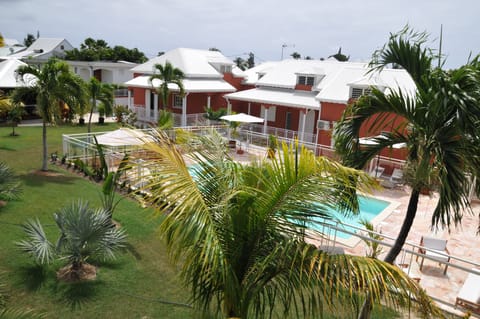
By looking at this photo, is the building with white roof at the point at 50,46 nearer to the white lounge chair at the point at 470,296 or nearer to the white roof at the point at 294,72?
the white roof at the point at 294,72

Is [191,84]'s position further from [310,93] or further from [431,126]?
[431,126]

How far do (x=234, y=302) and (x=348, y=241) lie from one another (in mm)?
7177

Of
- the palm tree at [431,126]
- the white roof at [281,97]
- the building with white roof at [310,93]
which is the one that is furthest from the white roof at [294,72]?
the palm tree at [431,126]

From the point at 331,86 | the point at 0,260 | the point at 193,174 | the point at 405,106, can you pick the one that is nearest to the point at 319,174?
the point at 193,174

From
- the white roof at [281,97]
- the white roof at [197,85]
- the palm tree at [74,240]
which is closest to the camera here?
the palm tree at [74,240]

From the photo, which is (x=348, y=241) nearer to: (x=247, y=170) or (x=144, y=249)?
(x=144, y=249)

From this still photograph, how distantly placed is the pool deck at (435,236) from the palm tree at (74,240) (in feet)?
13.0

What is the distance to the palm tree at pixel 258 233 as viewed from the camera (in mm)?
3053

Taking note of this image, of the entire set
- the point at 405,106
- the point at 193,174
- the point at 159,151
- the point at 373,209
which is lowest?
the point at 373,209

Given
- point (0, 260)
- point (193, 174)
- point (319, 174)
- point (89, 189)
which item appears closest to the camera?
point (319, 174)

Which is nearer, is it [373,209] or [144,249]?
[144,249]

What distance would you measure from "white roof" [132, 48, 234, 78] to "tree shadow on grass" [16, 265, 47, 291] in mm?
21873

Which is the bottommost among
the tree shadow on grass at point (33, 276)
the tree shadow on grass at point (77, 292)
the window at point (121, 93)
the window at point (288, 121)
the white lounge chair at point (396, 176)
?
the tree shadow on grass at point (77, 292)

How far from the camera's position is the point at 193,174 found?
390cm
